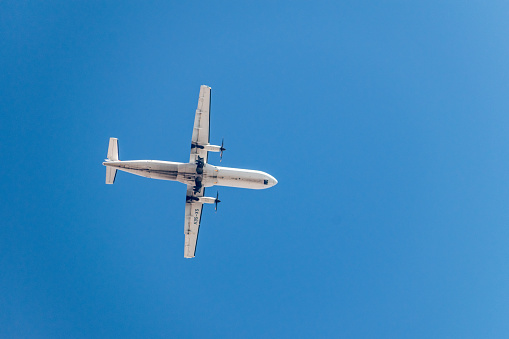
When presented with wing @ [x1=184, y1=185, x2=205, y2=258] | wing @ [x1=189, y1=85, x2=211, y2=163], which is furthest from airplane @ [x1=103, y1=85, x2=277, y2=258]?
wing @ [x1=184, y1=185, x2=205, y2=258]

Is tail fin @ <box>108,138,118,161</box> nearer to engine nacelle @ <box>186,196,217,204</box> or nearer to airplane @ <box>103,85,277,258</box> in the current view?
airplane @ <box>103,85,277,258</box>

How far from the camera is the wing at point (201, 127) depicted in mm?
42500

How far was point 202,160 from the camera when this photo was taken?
142ft

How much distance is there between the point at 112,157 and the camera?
44531 millimetres

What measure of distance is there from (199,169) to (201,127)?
5440 millimetres

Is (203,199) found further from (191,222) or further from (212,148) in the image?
(212,148)

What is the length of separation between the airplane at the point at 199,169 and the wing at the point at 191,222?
0.72 meters

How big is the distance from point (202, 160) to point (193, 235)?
11.0m

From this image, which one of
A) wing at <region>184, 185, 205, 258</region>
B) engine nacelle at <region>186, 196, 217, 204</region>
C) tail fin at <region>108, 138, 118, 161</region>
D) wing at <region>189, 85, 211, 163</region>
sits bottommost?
wing at <region>184, 185, 205, 258</region>

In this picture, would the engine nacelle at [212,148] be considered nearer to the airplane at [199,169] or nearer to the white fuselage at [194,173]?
the airplane at [199,169]

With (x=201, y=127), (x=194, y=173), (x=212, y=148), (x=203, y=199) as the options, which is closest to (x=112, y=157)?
(x=194, y=173)

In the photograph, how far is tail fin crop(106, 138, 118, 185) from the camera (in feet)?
146

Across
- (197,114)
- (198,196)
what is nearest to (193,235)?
(198,196)

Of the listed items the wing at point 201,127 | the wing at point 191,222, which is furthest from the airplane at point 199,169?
the wing at point 191,222
